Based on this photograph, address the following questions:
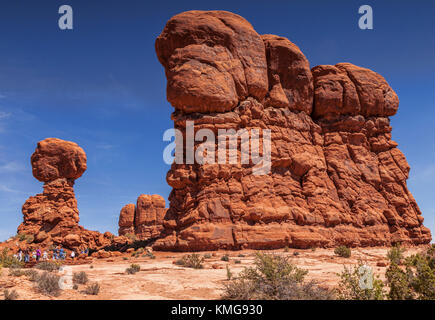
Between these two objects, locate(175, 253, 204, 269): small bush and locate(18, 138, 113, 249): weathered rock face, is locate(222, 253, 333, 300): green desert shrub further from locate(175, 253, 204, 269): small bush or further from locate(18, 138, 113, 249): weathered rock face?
locate(18, 138, 113, 249): weathered rock face

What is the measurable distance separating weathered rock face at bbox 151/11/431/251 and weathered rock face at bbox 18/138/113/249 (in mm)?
16990

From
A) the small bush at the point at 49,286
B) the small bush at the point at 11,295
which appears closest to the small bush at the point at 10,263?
the small bush at the point at 49,286

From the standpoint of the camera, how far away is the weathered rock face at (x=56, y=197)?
A: 3188 centimetres

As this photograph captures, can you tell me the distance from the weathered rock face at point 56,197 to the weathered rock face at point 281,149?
55.7 ft

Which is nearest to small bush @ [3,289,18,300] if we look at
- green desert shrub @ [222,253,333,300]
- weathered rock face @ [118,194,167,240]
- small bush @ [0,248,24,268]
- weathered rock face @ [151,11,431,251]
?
small bush @ [0,248,24,268]

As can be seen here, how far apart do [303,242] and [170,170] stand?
28.8 feet

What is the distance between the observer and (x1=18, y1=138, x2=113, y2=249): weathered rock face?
3188 cm

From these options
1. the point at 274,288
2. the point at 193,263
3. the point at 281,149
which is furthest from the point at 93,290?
the point at 281,149

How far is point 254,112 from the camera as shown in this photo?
21031 millimetres

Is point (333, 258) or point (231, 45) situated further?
point (231, 45)

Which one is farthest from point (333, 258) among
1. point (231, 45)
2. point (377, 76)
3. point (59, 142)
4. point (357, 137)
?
point (59, 142)

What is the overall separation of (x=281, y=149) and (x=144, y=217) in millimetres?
38148
